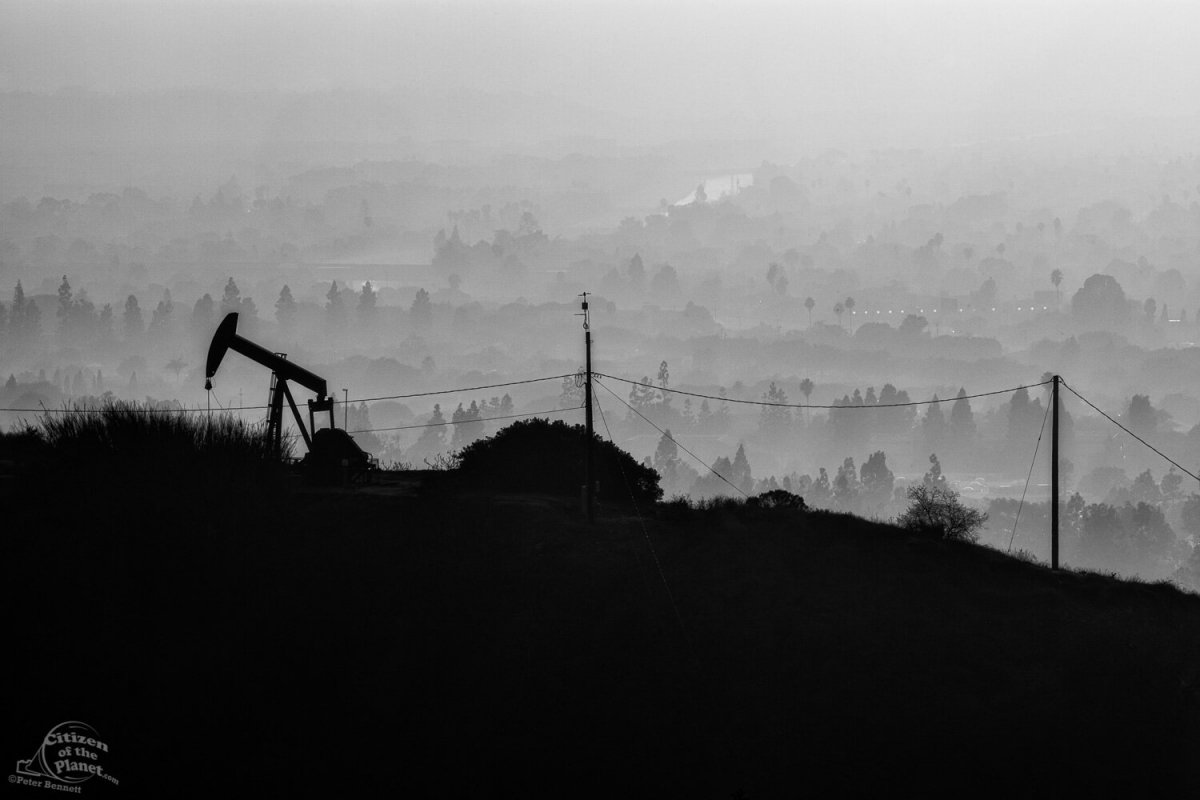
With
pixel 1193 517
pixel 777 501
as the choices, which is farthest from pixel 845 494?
pixel 777 501

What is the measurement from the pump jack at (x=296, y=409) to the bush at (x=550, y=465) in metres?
4.64

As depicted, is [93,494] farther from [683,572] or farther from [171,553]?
[683,572]

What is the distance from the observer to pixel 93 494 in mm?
43594

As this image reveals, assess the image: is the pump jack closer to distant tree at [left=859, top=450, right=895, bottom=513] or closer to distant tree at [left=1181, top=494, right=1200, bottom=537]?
distant tree at [left=859, top=450, right=895, bottom=513]

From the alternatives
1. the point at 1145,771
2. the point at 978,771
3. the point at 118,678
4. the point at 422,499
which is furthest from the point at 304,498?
the point at 1145,771

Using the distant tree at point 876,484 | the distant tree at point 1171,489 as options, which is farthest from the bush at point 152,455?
the distant tree at point 1171,489

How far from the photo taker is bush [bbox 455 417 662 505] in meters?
47.9

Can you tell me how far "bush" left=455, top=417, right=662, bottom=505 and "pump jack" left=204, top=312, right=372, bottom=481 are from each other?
4636 mm

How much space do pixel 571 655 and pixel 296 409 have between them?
802 inches

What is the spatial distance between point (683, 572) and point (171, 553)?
702 inches

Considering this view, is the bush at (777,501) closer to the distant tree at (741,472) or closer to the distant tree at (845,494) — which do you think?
the distant tree at (845,494)

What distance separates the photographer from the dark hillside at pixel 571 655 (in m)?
30.0

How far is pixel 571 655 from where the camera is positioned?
34.8m

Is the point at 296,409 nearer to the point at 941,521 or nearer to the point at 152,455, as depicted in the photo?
the point at 152,455
